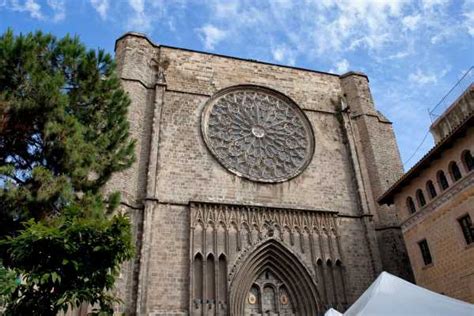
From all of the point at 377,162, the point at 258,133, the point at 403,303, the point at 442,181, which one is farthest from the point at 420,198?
the point at 403,303

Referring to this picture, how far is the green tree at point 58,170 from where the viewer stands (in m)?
6.52

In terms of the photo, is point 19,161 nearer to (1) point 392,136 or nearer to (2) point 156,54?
(2) point 156,54

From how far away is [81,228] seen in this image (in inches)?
260

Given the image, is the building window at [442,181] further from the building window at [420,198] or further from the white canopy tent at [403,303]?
the white canopy tent at [403,303]

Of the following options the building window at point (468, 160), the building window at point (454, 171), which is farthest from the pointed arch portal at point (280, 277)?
the building window at point (468, 160)

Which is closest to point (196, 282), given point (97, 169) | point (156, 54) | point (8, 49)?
point (97, 169)

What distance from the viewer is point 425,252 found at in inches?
459

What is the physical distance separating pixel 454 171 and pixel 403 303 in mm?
6557

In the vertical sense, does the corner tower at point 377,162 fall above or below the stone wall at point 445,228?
above

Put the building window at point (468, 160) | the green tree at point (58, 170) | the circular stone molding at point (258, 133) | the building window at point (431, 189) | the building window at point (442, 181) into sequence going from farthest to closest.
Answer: the circular stone molding at point (258, 133), the building window at point (431, 189), the building window at point (442, 181), the building window at point (468, 160), the green tree at point (58, 170)

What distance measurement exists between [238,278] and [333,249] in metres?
3.33

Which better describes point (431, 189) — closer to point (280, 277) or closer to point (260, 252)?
point (280, 277)

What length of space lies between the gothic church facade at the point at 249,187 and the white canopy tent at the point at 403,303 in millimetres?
6075

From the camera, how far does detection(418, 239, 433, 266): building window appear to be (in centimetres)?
1150
